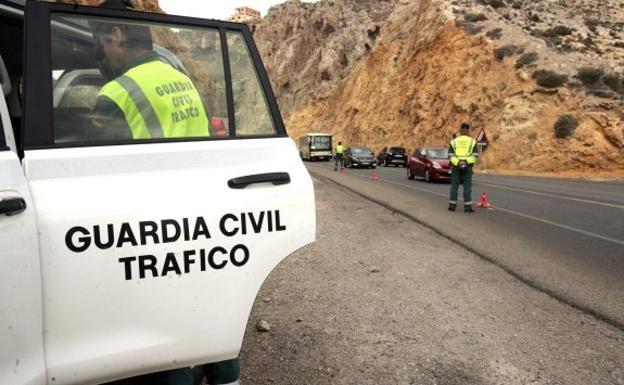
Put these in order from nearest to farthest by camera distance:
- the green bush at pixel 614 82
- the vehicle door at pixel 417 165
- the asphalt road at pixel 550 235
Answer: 1. the asphalt road at pixel 550 235
2. the vehicle door at pixel 417 165
3. the green bush at pixel 614 82

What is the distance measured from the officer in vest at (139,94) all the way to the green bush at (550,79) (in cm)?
3334

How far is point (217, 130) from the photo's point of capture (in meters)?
2.12

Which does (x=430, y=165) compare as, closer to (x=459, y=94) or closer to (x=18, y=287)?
(x=18, y=287)

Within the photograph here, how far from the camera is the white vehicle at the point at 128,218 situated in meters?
1.64

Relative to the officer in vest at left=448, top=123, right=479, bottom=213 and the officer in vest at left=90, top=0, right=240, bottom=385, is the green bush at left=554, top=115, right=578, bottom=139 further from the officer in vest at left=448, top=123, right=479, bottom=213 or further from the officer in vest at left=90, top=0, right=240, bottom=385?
the officer in vest at left=90, top=0, right=240, bottom=385

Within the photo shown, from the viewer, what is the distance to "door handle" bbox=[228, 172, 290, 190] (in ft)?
6.50

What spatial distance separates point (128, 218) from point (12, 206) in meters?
0.36

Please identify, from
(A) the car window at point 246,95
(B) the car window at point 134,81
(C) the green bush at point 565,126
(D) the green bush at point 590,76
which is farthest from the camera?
(D) the green bush at point 590,76

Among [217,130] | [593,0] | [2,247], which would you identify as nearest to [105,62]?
[217,130]

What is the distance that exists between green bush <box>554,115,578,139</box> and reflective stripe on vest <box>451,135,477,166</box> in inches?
809

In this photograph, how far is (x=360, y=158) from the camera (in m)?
31.1

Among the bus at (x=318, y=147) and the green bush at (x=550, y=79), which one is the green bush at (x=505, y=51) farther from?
the bus at (x=318, y=147)

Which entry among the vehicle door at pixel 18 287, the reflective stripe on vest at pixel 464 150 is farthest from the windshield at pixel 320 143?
the vehicle door at pixel 18 287

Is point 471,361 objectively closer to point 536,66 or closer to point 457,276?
point 457,276
